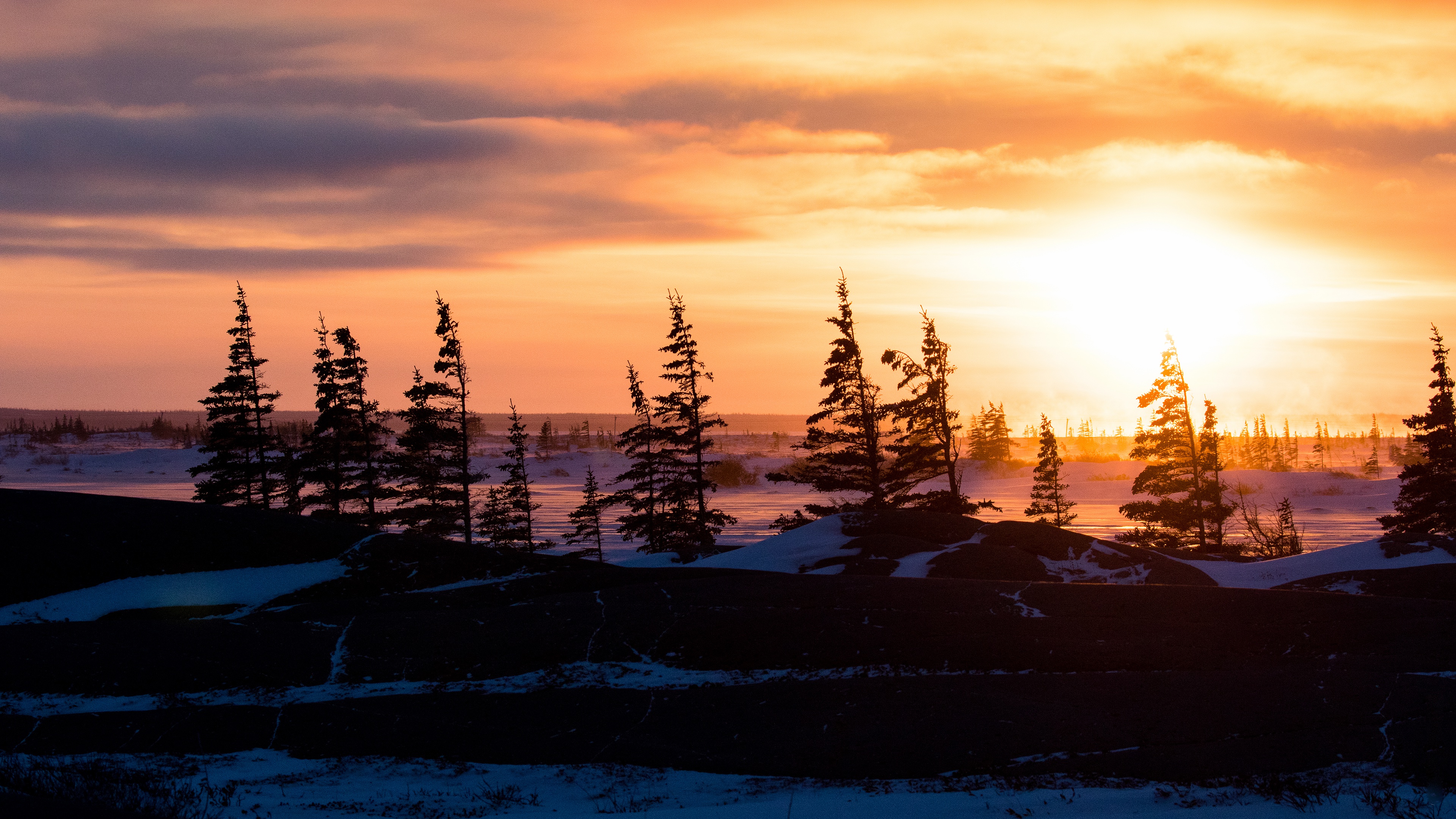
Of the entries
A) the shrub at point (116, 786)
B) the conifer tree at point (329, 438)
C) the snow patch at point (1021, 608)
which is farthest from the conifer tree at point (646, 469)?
the shrub at point (116, 786)

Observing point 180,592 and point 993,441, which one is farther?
point 993,441

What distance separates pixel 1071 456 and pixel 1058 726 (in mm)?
174728

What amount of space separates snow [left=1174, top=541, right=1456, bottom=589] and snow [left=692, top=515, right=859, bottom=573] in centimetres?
1085

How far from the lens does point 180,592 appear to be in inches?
912

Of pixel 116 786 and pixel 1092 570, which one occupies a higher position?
pixel 116 786

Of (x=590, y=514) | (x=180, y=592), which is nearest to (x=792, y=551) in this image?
(x=180, y=592)

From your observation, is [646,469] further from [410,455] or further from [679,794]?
[679,794]

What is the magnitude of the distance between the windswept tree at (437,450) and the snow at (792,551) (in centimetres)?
1728

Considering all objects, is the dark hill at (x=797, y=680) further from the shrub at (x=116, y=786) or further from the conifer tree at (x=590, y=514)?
the conifer tree at (x=590, y=514)

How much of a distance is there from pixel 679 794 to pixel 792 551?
16.6 meters

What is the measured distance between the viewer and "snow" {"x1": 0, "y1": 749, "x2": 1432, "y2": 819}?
981 cm

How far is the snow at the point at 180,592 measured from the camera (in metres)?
21.5

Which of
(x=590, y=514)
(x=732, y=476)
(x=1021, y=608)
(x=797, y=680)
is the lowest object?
(x=732, y=476)

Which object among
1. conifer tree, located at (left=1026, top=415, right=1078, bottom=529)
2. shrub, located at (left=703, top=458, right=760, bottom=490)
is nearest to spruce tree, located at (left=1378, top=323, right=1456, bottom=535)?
conifer tree, located at (left=1026, top=415, right=1078, bottom=529)
